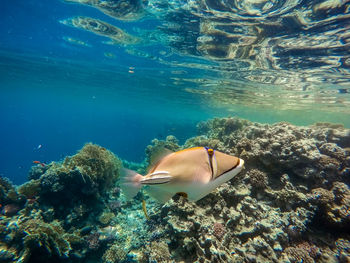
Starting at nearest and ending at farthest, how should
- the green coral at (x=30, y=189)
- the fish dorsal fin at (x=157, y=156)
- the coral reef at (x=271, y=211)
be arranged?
1. the fish dorsal fin at (x=157, y=156)
2. the coral reef at (x=271, y=211)
3. the green coral at (x=30, y=189)

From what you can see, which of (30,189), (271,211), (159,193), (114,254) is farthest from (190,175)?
(30,189)

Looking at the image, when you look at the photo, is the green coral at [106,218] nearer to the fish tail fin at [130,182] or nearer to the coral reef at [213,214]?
the coral reef at [213,214]

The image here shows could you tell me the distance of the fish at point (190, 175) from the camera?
141 cm

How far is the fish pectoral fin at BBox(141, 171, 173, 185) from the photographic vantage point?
4.85ft

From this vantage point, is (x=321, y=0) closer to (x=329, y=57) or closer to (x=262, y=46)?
(x=262, y=46)

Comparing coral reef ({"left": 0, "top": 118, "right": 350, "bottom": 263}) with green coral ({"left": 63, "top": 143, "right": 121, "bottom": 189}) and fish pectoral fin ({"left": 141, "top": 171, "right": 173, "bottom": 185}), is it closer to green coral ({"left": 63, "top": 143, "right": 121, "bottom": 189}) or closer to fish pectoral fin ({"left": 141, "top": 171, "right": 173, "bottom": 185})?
green coral ({"left": 63, "top": 143, "right": 121, "bottom": 189})

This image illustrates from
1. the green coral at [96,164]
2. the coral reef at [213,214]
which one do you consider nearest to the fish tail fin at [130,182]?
the coral reef at [213,214]

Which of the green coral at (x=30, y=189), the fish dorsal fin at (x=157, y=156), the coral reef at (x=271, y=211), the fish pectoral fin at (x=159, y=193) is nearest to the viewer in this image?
the fish pectoral fin at (x=159, y=193)

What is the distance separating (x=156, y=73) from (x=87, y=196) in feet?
50.8

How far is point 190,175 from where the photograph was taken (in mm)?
1429

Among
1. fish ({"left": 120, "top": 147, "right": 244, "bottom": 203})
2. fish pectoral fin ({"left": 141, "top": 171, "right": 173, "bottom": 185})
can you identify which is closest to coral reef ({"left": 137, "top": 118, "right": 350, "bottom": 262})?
fish ({"left": 120, "top": 147, "right": 244, "bottom": 203})

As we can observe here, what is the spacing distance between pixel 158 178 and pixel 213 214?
2.94 meters

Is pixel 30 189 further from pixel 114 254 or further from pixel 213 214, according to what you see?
pixel 213 214

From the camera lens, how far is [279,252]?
9.82 ft
